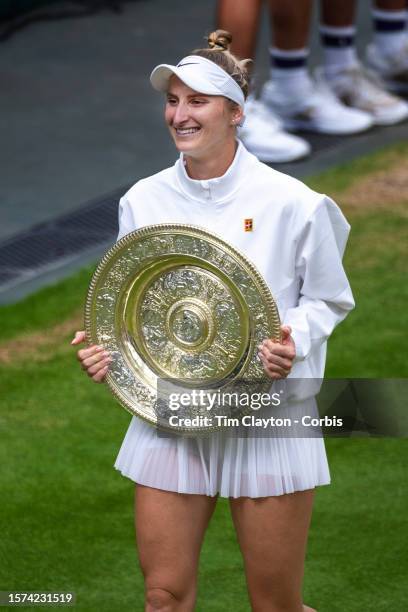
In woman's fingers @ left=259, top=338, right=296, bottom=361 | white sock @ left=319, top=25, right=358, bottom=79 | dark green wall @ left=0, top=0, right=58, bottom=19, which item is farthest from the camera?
dark green wall @ left=0, top=0, right=58, bottom=19

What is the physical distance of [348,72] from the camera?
27.7 feet

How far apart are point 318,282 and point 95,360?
554 mm

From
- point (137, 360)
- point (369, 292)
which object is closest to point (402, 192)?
point (369, 292)

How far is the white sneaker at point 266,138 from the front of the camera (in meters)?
7.60

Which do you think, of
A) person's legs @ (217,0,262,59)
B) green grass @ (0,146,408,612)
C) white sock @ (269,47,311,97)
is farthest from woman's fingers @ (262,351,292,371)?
white sock @ (269,47,311,97)

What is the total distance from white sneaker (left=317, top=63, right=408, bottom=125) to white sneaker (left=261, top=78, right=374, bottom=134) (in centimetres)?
11

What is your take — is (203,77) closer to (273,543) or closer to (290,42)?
(273,543)

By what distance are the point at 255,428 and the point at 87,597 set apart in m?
1.17

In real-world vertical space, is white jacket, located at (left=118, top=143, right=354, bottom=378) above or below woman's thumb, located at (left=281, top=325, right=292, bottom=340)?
above

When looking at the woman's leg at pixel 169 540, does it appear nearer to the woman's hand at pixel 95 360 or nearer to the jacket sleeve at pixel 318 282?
the woman's hand at pixel 95 360

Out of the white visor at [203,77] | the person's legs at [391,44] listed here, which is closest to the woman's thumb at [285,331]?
the white visor at [203,77]

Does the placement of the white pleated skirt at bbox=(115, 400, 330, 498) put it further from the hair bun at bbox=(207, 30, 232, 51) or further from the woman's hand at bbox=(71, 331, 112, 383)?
the hair bun at bbox=(207, 30, 232, 51)

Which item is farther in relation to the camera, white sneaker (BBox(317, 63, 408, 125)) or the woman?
white sneaker (BBox(317, 63, 408, 125))

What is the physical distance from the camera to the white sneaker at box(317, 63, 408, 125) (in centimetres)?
843
